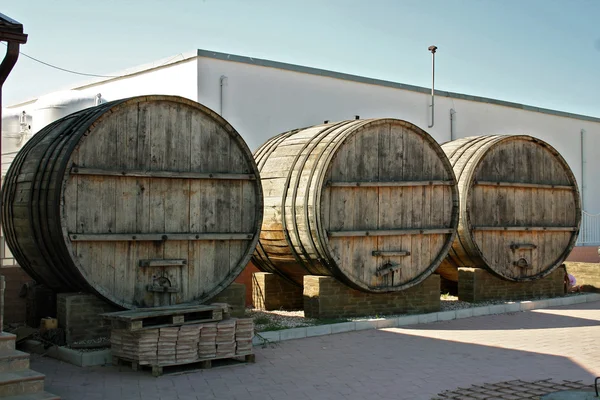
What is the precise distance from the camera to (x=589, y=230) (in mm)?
19703

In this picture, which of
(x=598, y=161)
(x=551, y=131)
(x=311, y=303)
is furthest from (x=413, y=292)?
(x=598, y=161)

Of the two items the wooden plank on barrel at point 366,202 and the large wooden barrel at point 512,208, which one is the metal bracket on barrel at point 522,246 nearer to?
the large wooden barrel at point 512,208

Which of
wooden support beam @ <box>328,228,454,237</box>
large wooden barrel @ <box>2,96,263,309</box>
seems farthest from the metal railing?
large wooden barrel @ <box>2,96,263,309</box>

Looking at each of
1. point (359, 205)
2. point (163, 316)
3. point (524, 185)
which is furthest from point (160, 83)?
point (524, 185)

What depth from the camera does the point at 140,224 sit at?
9031 millimetres

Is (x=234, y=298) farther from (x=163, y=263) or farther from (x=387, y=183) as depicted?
(x=387, y=183)

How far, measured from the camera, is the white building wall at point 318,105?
12836 mm

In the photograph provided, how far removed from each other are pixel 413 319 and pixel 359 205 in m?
1.78

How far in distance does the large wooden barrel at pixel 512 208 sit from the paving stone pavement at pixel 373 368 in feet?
8.30

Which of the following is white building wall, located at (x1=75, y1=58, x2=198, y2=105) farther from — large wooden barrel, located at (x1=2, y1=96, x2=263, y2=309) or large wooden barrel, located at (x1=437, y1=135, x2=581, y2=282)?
large wooden barrel, located at (x1=437, y1=135, x2=581, y2=282)

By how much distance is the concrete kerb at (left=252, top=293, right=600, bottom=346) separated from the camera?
9.47m

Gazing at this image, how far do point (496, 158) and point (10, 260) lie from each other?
788 centimetres

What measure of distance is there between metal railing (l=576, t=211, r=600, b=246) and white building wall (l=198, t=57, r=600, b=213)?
197cm

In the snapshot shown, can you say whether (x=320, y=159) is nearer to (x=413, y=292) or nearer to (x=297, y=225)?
(x=297, y=225)
